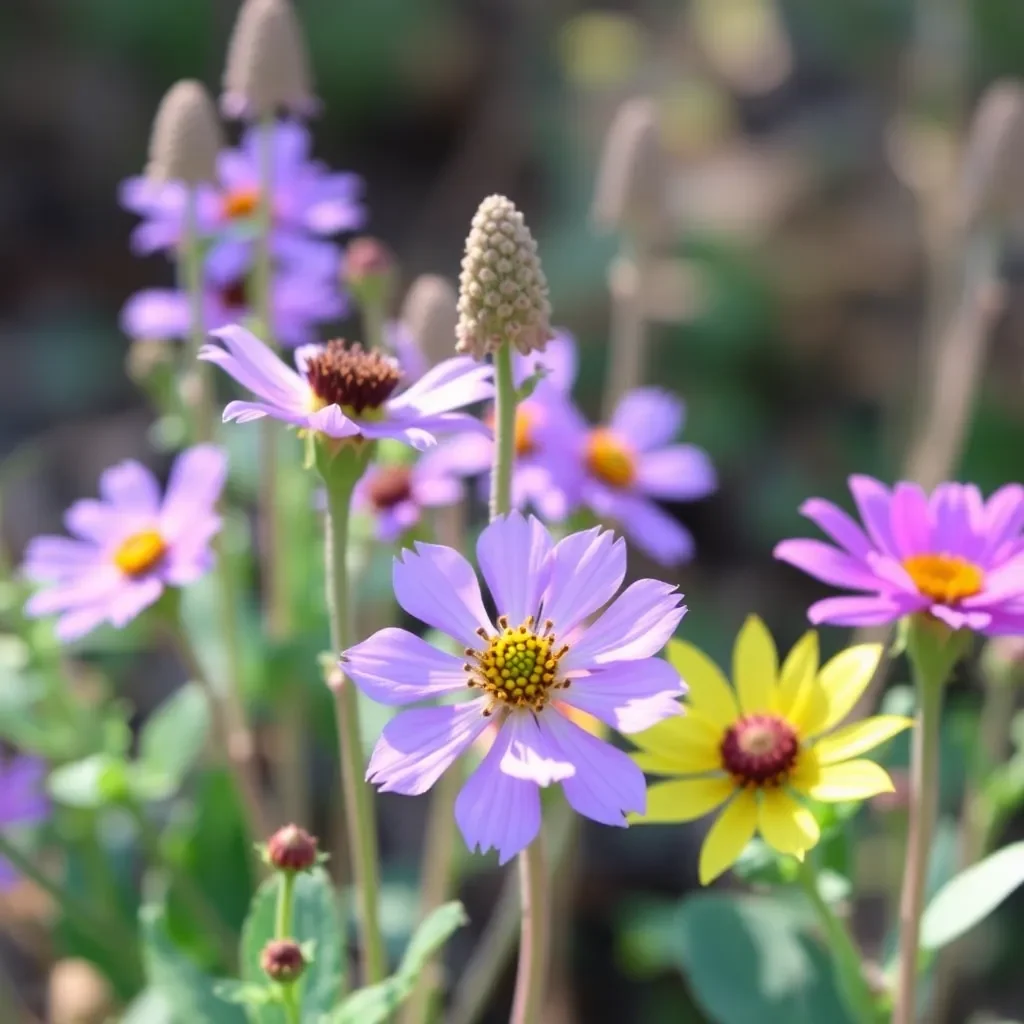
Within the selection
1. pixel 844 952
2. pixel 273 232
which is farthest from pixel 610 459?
pixel 844 952

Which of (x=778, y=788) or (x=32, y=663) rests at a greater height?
(x=32, y=663)

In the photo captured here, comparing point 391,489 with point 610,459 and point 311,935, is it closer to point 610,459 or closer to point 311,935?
point 610,459

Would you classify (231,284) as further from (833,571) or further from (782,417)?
(782,417)

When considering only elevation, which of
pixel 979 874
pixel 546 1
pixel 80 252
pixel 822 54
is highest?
pixel 546 1

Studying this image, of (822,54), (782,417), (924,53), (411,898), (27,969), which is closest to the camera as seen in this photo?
(411,898)

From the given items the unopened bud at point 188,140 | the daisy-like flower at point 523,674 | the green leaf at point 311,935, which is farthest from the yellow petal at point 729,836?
the unopened bud at point 188,140

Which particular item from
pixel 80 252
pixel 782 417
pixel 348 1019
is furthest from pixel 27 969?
pixel 80 252

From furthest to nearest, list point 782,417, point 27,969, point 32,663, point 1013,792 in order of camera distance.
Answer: point 782,417 < point 27,969 < point 32,663 < point 1013,792
